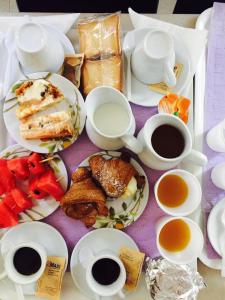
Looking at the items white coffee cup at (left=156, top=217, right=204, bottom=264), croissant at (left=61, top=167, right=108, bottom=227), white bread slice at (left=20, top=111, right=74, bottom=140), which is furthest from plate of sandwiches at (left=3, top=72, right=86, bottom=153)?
white coffee cup at (left=156, top=217, right=204, bottom=264)

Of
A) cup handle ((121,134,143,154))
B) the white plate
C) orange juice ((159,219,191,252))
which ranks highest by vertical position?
cup handle ((121,134,143,154))

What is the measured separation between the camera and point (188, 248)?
3.16 feet

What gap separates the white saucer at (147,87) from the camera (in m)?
1.05

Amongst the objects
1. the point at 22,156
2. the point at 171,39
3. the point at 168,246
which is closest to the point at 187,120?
the point at 171,39

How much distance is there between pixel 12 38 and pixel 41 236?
19.3 inches

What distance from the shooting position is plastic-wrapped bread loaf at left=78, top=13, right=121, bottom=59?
1.06 metres

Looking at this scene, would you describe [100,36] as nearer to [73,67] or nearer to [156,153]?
[73,67]

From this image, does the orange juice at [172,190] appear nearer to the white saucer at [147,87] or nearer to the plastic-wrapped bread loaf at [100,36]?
the white saucer at [147,87]

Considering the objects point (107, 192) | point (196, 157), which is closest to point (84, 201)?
point (107, 192)

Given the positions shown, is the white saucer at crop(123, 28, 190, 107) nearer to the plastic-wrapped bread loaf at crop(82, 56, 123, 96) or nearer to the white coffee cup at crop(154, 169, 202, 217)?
the plastic-wrapped bread loaf at crop(82, 56, 123, 96)

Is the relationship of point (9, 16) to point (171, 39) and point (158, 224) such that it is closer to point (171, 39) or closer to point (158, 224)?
point (171, 39)

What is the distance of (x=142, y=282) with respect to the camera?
39.8 inches

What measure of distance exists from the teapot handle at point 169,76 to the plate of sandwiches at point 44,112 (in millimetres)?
211

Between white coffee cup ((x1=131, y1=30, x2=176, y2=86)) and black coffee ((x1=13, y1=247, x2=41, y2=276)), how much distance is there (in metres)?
0.50
